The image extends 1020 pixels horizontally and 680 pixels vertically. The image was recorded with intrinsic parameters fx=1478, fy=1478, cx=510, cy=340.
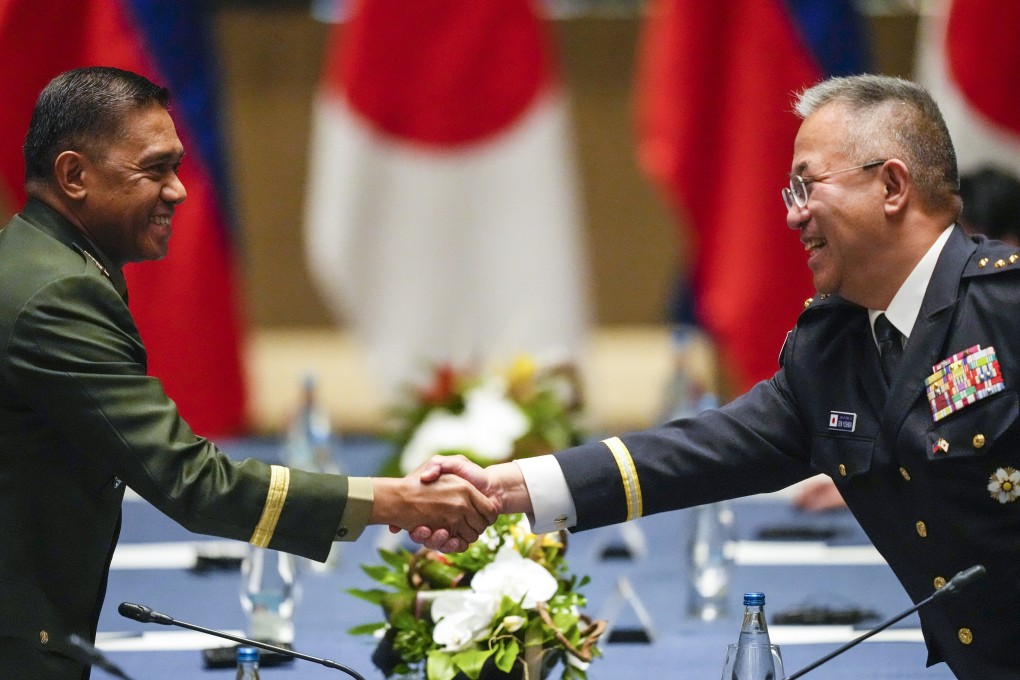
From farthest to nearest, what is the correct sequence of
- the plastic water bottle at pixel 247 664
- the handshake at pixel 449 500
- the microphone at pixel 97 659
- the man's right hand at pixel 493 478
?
the man's right hand at pixel 493 478
the handshake at pixel 449 500
the plastic water bottle at pixel 247 664
the microphone at pixel 97 659

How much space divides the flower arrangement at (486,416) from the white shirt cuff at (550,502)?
1.08 m

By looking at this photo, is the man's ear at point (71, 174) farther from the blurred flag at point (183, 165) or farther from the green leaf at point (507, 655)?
the blurred flag at point (183, 165)

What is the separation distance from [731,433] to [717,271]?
3958mm

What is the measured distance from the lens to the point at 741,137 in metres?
6.85

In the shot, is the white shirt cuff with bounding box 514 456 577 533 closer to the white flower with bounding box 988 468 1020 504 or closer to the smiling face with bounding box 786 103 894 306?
the smiling face with bounding box 786 103 894 306

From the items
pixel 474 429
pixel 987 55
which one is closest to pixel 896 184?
pixel 474 429

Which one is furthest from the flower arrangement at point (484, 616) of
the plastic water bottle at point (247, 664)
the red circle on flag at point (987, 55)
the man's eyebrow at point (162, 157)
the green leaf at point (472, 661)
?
the red circle on flag at point (987, 55)

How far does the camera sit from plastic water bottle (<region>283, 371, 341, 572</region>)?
4.78 metres

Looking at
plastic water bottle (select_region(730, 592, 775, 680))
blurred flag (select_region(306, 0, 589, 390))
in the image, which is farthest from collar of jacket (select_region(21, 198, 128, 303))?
blurred flag (select_region(306, 0, 589, 390))

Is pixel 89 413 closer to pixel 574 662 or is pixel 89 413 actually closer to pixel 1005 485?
pixel 574 662

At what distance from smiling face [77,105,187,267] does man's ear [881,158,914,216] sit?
53.7 inches

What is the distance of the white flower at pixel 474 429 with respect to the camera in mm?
4453

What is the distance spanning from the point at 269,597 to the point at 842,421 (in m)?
1.37

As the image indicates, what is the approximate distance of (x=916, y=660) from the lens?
3102 mm
